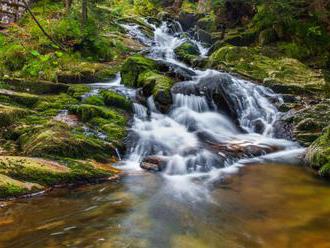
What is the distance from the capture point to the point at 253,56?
51.6 ft

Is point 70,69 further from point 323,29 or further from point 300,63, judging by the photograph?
point 323,29

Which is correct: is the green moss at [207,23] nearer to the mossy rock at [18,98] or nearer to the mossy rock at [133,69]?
the mossy rock at [133,69]

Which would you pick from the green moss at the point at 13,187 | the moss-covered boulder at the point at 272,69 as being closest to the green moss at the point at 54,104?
the green moss at the point at 13,187

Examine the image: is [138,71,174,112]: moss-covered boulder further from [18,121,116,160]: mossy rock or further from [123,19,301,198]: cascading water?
[18,121,116,160]: mossy rock

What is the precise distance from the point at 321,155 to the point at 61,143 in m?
5.36

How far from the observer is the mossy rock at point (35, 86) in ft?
35.9

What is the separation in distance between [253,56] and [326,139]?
8.32m

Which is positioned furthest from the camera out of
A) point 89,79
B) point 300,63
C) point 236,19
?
point 236,19

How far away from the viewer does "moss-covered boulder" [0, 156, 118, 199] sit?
5.92 metres

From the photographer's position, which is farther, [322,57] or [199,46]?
[199,46]

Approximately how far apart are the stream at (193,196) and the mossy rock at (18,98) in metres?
2.19

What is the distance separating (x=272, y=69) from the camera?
1466cm

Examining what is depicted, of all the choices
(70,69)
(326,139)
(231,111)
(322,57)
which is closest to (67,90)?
(70,69)

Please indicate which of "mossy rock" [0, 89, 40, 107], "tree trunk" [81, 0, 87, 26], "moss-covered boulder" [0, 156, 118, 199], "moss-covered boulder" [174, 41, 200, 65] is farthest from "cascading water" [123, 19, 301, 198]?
"tree trunk" [81, 0, 87, 26]
